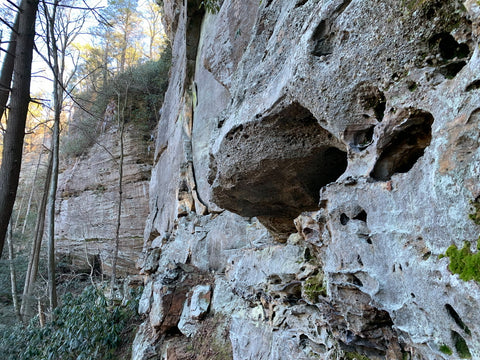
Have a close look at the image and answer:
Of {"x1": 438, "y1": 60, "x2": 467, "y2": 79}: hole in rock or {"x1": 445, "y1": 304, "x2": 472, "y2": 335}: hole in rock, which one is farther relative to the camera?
{"x1": 438, "y1": 60, "x2": 467, "y2": 79}: hole in rock

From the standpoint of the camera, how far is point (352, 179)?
2.01 m

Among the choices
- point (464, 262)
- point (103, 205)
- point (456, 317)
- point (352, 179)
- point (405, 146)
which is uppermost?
point (405, 146)

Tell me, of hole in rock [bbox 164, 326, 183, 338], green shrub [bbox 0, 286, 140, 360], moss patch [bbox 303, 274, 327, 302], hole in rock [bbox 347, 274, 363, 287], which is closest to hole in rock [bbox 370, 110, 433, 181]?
hole in rock [bbox 347, 274, 363, 287]

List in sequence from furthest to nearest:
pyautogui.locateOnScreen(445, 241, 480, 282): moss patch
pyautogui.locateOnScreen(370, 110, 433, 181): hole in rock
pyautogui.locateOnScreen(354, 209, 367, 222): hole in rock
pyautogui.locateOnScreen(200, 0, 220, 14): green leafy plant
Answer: pyautogui.locateOnScreen(200, 0, 220, 14): green leafy plant → pyautogui.locateOnScreen(354, 209, 367, 222): hole in rock → pyautogui.locateOnScreen(370, 110, 433, 181): hole in rock → pyautogui.locateOnScreen(445, 241, 480, 282): moss patch

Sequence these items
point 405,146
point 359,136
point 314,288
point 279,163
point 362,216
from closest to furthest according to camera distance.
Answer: point 405,146 < point 362,216 < point 359,136 < point 314,288 < point 279,163

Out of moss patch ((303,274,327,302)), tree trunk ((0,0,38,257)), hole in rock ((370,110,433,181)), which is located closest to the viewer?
hole in rock ((370,110,433,181))

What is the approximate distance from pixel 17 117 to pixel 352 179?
4.05 meters

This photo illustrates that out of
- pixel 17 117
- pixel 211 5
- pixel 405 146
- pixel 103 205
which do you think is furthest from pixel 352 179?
pixel 103 205

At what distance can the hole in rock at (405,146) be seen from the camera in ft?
5.67

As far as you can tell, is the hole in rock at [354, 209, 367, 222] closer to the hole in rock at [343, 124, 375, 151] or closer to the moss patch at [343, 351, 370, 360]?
the hole in rock at [343, 124, 375, 151]

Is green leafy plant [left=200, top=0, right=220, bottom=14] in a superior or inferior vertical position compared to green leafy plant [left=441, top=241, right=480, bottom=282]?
superior

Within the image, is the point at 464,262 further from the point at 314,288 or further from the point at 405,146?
the point at 314,288

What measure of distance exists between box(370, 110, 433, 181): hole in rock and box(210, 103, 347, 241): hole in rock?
56cm

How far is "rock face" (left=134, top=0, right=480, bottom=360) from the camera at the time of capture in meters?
1.44
